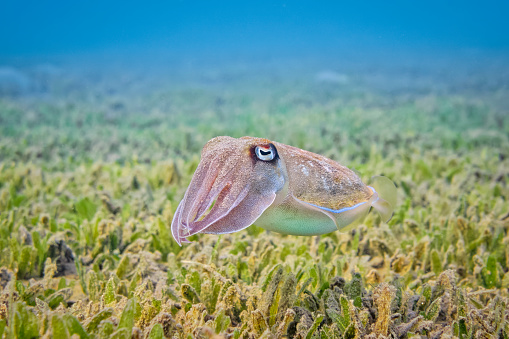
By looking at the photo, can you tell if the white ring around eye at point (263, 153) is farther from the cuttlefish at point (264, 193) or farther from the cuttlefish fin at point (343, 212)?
the cuttlefish fin at point (343, 212)

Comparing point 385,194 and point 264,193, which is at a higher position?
point 264,193

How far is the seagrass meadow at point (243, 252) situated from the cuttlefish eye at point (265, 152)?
57 cm

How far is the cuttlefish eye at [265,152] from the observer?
1.35m

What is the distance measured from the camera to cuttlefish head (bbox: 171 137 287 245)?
129 cm

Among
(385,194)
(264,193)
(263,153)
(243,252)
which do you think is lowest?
(243,252)

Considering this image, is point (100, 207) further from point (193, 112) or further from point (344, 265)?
point (193, 112)

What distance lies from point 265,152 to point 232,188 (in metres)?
0.17

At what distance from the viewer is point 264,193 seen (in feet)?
4.35

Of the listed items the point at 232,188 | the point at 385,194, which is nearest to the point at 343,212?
the point at 385,194

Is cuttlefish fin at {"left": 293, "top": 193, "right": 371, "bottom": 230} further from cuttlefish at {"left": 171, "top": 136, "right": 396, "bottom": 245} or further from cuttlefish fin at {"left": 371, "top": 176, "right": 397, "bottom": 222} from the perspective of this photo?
cuttlefish fin at {"left": 371, "top": 176, "right": 397, "bottom": 222}

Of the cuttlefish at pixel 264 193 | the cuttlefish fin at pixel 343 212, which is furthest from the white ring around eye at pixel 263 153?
the cuttlefish fin at pixel 343 212

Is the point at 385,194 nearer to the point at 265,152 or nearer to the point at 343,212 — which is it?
the point at 343,212

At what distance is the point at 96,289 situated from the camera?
204 cm

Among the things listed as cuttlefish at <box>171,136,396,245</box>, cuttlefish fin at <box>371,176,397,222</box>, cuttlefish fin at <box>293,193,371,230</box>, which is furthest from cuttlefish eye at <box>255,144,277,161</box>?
cuttlefish fin at <box>371,176,397,222</box>
